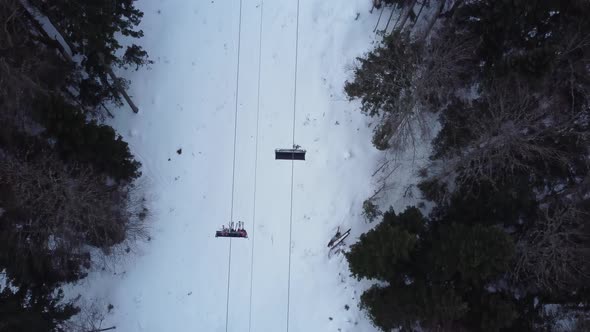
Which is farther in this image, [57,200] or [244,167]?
[244,167]

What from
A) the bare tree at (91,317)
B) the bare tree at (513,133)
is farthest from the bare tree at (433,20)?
the bare tree at (91,317)

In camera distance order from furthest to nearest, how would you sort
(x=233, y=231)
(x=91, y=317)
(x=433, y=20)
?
(x=233, y=231)
(x=91, y=317)
(x=433, y=20)

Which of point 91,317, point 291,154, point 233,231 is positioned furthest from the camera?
point 291,154

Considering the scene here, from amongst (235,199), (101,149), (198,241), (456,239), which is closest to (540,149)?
(456,239)

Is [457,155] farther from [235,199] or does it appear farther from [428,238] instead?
[235,199]

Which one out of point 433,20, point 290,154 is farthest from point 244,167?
point 433,20

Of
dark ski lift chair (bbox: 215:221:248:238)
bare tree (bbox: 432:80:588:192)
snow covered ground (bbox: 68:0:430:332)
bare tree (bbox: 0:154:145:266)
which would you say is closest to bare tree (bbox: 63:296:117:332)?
snow covered ground (bbox: 68:0:430:332)

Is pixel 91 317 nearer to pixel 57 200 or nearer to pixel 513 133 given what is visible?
pixel 57 200
